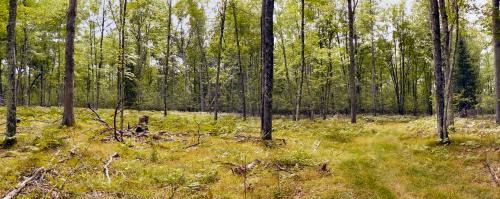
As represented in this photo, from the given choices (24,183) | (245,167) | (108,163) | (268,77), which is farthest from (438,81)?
(24,183)

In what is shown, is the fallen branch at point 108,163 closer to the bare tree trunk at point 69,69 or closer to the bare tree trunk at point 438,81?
the bare tree trunk at point 69,69

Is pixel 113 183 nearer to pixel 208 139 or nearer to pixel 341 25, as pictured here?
pixel 208 139

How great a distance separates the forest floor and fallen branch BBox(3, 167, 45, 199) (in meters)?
0.10

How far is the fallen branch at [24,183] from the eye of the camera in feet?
23.9

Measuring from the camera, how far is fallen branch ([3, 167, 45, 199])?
727 centimetres

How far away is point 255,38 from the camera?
42062 millimetres

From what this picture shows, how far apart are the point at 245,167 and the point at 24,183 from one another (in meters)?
5.26

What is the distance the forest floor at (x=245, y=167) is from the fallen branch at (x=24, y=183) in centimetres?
10

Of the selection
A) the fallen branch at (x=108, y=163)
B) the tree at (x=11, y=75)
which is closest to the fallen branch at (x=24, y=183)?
the fallen branch at (x=108, y=163)

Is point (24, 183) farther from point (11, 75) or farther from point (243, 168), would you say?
point (11, 75)

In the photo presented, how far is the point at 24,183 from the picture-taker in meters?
7.94

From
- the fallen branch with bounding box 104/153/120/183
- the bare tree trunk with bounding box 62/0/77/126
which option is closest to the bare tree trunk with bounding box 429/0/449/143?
the fallen branch with bounding box 104/153/120/183

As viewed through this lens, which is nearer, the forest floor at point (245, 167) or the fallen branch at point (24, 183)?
the fallen branch at point (24, 183)

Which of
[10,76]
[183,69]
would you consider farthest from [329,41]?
[10,76]
